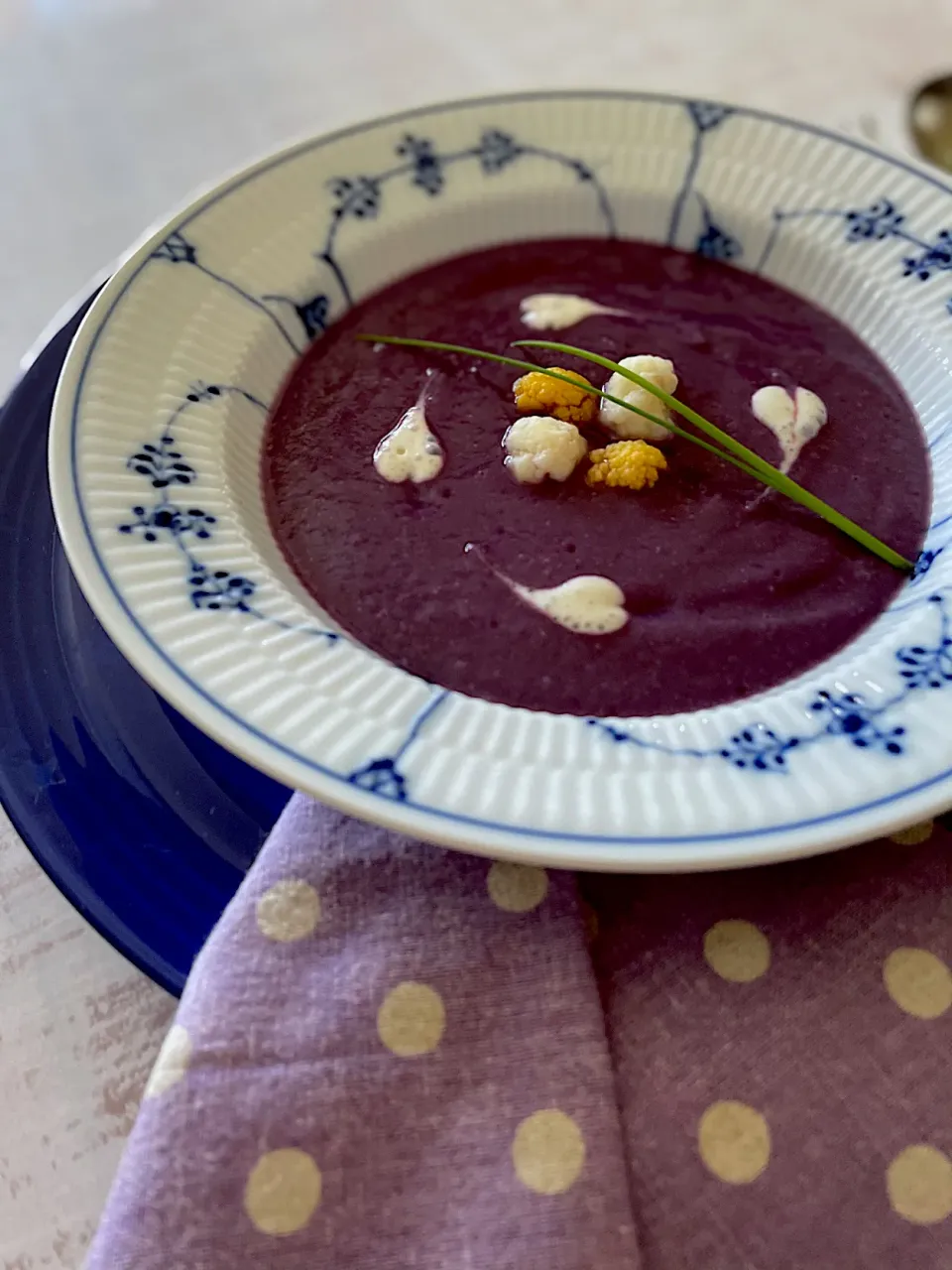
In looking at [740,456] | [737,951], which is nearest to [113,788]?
[737,951]

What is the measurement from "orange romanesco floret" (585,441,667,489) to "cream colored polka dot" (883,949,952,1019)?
0.68 meters

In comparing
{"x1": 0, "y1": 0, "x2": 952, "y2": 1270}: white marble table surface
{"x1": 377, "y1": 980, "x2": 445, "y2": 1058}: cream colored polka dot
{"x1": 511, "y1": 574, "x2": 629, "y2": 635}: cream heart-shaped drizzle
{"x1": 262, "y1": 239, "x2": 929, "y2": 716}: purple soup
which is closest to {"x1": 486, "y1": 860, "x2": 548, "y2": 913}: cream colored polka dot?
{"x1": 377, "y1": 980, "x2": 445, "y2": 1058}: cream colored polka dot

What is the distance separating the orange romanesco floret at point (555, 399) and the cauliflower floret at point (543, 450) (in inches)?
2.0

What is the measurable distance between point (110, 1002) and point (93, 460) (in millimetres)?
593

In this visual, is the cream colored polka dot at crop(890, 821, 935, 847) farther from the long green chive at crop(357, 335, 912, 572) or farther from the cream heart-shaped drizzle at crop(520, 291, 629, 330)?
the cream heart-shaped drizzle at crop(520, 291, 629, 330)

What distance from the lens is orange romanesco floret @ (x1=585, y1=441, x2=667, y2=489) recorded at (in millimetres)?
1429

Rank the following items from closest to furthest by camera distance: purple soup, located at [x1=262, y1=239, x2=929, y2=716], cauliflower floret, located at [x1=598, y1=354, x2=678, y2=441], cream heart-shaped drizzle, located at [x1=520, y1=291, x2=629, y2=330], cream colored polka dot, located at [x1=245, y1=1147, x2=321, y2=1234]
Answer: cream colored polka dot, located at [x1=245, y1=1147, x2=321, y2=1234], purple soup, located at [x1=262, y1=239, x2=929, y2=716], cauliflower floret, located at [x1=598, y1=354, x2=678, y2=441], cream heart-shaped drizzle, located at [x1=520, y1=291, x2=629, y2=330]

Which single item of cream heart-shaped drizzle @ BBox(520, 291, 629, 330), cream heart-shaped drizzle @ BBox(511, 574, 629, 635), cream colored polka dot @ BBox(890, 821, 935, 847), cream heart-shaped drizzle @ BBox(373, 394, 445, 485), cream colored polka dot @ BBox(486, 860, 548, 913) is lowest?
cream colored polka dot @ BBox(486, 860, 548, 913)

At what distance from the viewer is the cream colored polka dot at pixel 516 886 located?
101cm

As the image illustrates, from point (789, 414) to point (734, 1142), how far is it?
1.01 metres

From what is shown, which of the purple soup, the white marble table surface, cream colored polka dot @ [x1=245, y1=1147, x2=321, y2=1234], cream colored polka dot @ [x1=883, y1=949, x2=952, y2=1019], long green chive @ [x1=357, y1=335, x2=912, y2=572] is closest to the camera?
cream colored polka dot @ [x1=245, y1=1147, x2=321, y2=1234]

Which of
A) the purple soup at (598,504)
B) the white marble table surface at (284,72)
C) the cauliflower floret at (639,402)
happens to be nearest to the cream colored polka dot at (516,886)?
the purple soup at (598,504)

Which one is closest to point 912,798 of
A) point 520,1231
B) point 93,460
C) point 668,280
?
point 520,1231

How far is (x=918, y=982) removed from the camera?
0.97m
